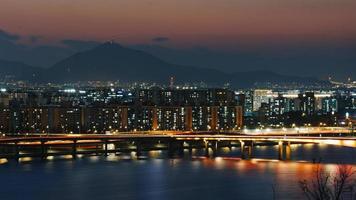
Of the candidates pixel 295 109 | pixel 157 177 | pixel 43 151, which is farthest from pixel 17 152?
pixel 295 109

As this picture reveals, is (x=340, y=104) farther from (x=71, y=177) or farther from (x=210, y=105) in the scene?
(x=71, y=177)

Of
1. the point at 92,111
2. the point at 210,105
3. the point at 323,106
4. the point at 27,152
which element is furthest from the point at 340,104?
the point at 27,152

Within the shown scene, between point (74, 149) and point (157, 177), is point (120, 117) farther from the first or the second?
point (157, 177)

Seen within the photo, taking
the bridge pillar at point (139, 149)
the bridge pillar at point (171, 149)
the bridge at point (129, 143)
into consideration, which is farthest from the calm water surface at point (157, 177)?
the bridge pillar at point (139, 149)

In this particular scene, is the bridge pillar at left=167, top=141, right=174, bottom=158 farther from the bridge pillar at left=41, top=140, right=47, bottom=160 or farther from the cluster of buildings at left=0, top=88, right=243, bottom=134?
the cluster of buildings at left=0, top=88, right=243, bottom=134

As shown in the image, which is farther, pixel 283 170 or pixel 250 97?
pixel 250 97

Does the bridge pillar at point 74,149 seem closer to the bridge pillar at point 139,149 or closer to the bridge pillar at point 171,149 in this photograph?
the bridge pillar at point 139,149
